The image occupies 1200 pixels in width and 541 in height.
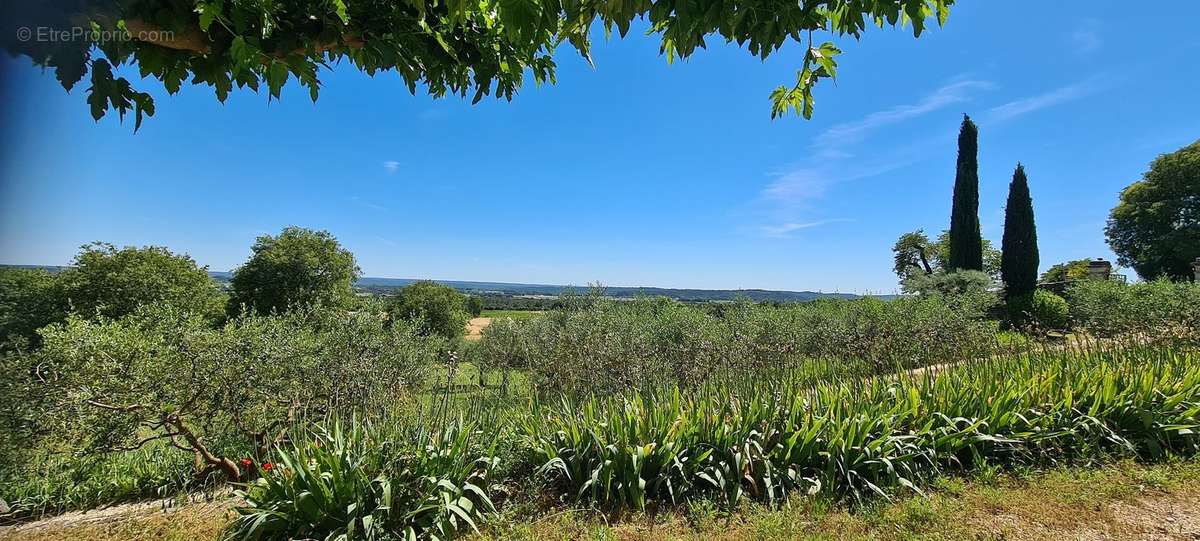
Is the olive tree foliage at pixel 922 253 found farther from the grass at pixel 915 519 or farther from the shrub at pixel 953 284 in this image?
the grass at pixel 915 519

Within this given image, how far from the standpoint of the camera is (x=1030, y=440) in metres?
3.43

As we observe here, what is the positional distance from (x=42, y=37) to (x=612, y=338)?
205 inches

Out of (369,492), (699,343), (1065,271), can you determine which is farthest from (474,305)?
(1065,271)

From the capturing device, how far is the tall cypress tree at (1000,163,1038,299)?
1673cm

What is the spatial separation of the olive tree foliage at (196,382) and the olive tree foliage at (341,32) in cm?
248

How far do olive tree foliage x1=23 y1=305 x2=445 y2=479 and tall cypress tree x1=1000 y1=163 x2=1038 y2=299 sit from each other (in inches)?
835

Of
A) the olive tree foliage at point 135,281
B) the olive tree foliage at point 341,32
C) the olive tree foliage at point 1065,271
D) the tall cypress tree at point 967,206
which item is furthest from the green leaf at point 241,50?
the olive tree foliage at point 1065,271

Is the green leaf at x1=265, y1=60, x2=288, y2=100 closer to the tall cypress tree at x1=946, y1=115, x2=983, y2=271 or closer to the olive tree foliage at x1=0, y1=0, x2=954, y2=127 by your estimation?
the olive tree foliage at x1=0, y1=0, x2=954, y2=127

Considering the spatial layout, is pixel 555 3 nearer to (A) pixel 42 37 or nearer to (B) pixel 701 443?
(A) pixel 42 37

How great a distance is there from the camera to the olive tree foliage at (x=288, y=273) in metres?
19.3

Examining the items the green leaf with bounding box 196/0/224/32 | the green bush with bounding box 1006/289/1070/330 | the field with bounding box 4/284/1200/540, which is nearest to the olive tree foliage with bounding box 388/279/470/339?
the field with bounding box 4/284/1200/540

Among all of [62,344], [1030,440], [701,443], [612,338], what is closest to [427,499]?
[701,443]

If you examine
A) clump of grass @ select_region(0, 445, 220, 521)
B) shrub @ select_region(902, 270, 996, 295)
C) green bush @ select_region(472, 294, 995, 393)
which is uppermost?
shrub @ select_region(902, 270, 996, 295)

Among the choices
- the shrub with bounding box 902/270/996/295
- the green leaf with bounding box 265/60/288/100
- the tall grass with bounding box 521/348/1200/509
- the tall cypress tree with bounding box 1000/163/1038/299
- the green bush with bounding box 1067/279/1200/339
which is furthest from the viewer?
the tall cypress tree with bounding box 1000/163/1038/299
